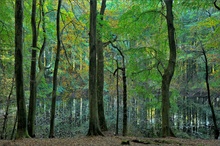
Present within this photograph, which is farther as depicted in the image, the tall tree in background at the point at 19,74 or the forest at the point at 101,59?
the forest at the point at 101,59

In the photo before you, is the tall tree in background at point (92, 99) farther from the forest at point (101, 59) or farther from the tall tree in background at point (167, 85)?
the tall tree in background at point (167, 85)

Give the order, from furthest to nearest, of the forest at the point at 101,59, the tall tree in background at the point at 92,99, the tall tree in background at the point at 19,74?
the forest at the point at 101,59 → the tall tree in background at the point at 92,99 → the tall tree in background at the point at 19,74

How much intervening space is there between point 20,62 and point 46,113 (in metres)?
16.8

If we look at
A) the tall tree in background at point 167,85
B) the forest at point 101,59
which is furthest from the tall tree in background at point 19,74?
the tall tree in background at point 167,85

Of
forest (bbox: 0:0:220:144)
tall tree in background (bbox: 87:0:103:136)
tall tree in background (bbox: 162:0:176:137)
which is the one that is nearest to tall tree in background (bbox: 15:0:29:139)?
forest (bbox: 0:0:220:144)

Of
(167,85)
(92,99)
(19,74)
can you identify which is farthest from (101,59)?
(19,74)

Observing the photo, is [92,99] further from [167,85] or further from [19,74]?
[167,85]

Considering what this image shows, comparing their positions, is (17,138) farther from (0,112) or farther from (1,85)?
(0,112)

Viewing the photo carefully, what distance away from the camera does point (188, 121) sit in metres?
21.8

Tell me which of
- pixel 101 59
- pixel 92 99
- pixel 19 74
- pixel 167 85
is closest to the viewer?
pixel 19 74

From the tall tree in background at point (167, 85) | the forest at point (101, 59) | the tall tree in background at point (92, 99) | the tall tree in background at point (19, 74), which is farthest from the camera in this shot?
the tall tree in background at point (167, 85)

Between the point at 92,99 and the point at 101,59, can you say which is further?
the point at 101,59

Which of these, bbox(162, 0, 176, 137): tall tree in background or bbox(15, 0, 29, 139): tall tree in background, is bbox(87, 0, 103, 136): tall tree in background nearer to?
bbox(15, 0, 29, 139): tall tree in background

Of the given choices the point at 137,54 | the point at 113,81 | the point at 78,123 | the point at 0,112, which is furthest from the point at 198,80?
the point at 0,112
